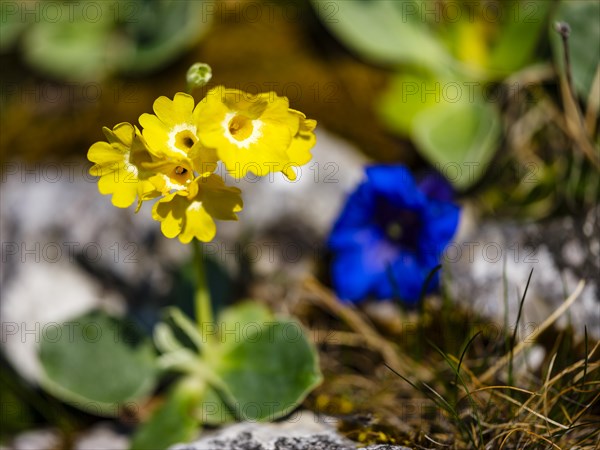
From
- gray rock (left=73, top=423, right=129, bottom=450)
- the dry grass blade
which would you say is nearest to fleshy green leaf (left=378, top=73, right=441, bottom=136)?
Answer: the dry grass blade

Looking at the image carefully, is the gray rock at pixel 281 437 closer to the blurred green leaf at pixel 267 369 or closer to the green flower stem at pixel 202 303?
the blurred green leaf at pixel 267 369

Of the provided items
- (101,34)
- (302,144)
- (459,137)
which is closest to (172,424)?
(302,144)

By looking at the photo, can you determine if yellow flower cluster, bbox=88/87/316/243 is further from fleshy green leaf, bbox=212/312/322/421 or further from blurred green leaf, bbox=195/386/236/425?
blurred green leaf, bbox=195/386/236/425

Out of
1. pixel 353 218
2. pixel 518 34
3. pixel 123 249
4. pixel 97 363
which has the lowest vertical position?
pixel 97 363

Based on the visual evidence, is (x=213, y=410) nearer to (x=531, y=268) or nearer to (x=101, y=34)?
(x=531, y=268)

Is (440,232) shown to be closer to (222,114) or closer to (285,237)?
(285,237)

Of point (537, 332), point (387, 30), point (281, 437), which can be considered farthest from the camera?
point (387, 30)
